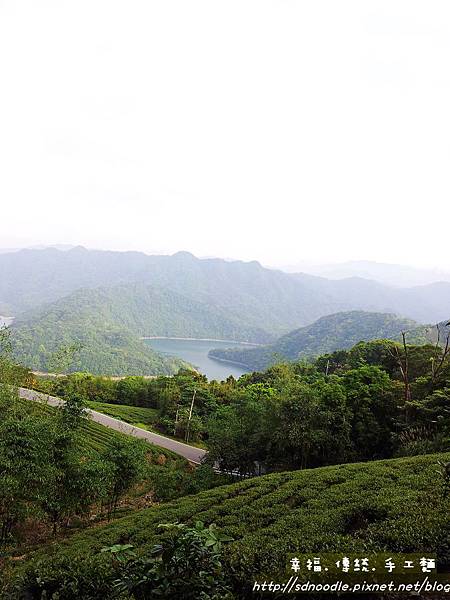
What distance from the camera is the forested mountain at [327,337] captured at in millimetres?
100688

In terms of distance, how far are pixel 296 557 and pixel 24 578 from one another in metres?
3.12

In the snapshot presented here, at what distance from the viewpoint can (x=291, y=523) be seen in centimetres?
707

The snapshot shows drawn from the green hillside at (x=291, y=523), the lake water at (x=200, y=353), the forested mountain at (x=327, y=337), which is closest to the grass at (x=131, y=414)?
the green hillside at (x=291, y=523)

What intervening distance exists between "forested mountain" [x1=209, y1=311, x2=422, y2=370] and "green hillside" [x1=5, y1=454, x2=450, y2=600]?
84427 mm

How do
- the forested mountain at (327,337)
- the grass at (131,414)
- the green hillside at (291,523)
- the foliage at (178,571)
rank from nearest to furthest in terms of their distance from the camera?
the foliage at (178,571) < the green hillside at (291,523) < the grass at (131,414) < the forested mountain at (327,337)

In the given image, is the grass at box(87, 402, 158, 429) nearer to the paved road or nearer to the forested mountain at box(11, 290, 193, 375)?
the paved road

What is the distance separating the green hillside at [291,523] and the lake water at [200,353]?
86224mm

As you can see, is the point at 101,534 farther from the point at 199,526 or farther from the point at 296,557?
the point at 199,526

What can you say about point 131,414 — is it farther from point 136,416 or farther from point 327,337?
A: point 327,337

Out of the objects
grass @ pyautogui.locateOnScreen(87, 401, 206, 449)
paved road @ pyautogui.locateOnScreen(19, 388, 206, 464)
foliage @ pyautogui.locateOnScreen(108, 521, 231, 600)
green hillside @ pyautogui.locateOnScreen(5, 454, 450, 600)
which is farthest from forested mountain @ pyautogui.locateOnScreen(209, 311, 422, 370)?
foliage @ pyautogui.locateOnScreen(108, 521, 231, 600)

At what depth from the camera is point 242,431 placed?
19031mm

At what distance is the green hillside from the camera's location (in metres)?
4.17

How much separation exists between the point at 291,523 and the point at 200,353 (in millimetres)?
143265

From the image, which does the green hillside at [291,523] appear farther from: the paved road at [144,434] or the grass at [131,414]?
the grass at [131,414]
